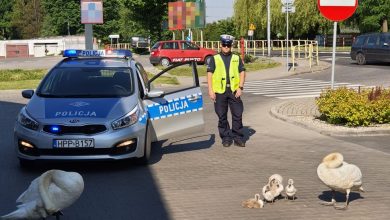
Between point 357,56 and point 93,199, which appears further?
point 357,56

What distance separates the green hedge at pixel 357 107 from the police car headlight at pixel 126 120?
4740mm

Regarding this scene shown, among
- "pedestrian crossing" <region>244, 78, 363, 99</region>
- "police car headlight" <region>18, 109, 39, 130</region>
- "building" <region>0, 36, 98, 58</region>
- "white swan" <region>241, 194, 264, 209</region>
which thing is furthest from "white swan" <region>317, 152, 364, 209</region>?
→ "building" <region>0, 36, 98, 58</region>

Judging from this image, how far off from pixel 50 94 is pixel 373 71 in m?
20.8

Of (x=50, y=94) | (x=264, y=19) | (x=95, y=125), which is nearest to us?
(x=95, y=125)

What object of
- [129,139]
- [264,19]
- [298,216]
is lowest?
[298,216]

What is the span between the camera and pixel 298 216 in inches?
217

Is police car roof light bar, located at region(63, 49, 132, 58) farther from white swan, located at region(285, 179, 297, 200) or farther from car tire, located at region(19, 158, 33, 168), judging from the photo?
white swan, located at region(285, 179, 297, 200)

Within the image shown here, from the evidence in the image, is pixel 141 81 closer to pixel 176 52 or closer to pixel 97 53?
pixel 97 53

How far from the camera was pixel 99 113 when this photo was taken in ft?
24.2

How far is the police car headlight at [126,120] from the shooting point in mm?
7355

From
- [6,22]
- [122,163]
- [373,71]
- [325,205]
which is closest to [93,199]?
[122,163]

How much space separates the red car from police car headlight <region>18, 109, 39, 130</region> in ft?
88.7

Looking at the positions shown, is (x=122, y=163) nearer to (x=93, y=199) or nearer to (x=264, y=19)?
(x=93, y=199)

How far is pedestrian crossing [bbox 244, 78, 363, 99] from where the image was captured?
18378 mm
